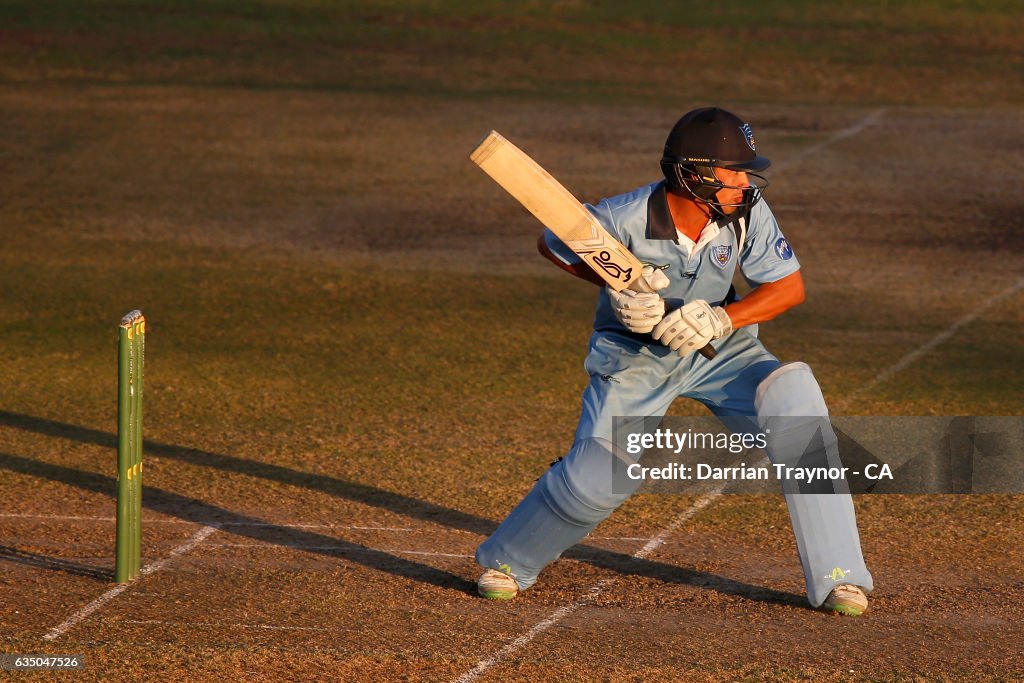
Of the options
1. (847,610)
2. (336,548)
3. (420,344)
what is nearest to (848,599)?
(847,610)

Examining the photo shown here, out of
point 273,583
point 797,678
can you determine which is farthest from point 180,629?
point 797,678

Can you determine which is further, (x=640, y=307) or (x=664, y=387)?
(x=664, y=387)

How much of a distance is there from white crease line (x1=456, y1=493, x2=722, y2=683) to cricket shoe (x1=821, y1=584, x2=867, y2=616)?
929 millimetres

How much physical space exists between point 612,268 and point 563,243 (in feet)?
0.89

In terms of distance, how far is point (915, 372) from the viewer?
9750mm

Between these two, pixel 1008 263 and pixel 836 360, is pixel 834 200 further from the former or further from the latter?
pixel 836 360

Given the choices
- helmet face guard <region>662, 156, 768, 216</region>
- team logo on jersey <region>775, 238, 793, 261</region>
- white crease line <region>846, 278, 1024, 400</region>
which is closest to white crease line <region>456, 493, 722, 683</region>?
team logo on jersey <region>775, 238, 793, 261</region>

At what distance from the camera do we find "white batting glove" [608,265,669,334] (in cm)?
595

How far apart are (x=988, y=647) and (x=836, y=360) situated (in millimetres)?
4359

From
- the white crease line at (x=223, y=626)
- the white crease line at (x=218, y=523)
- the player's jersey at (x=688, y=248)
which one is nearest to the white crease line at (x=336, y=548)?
the white crease line at (x=218, y=523)

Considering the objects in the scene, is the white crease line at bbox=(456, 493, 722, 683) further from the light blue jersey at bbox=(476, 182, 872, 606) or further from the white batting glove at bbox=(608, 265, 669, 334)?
the white batting glove at bbox=(608, 265, 669, 334)

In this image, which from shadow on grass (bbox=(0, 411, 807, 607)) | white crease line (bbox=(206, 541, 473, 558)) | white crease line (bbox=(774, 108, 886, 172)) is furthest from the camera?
white crease line (bbox=(774, 108, 886, 172))

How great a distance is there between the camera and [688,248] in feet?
20.4

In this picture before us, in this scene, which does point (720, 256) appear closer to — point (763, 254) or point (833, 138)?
point (763, 254)
